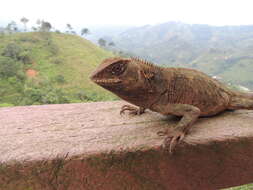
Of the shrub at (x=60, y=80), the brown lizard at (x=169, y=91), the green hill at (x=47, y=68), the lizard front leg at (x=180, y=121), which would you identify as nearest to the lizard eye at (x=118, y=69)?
the brown lizard at (x=169, y=91)

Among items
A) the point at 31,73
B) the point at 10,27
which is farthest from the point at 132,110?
the point at 10,27

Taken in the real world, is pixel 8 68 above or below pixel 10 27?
below

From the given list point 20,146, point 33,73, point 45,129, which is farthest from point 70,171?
point 33,73

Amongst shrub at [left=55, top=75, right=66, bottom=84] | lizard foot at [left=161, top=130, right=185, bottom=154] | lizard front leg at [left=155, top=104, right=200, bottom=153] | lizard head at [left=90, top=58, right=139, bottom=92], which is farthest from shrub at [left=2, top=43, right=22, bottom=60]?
lizard foot at [left=161, top=130, right=185, bottom=154]

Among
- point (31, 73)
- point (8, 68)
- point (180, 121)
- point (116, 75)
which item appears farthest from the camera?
point (31, 73)

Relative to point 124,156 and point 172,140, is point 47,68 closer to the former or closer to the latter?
point 124,156
